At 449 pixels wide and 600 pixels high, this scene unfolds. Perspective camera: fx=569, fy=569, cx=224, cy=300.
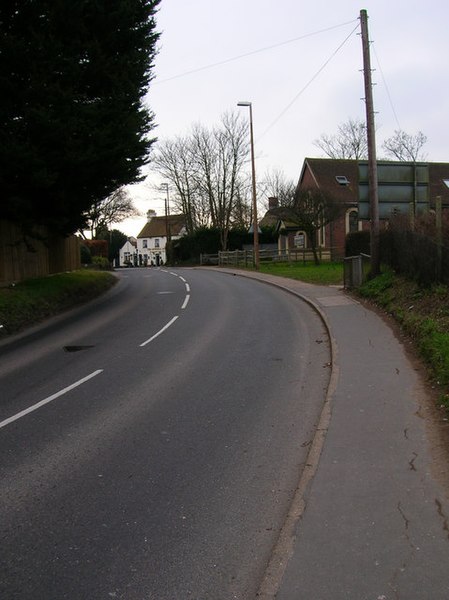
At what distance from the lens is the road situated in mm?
3641

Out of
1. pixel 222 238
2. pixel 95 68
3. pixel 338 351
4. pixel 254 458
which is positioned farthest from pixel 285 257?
pixel 254 458

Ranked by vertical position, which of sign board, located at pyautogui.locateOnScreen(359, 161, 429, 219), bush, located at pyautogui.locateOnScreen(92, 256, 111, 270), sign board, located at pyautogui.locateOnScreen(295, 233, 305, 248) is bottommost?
bush, located at pyautogui.locateOnScreen(92, 256, 111, 270)

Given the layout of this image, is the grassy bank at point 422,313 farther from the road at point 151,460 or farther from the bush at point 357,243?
the bush at point 357,243

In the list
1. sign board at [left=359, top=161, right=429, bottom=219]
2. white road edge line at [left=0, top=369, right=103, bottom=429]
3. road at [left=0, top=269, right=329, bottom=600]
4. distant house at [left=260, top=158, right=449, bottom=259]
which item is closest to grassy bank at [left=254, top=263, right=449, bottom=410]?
road at [left=0, top=269, right=329, bottom=600]

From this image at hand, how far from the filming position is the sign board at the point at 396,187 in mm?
19047

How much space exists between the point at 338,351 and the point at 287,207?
26083 millimetres

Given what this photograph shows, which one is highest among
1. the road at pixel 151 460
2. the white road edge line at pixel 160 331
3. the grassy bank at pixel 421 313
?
the grassy bank at pixel 421 313

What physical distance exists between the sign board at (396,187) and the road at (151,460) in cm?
847

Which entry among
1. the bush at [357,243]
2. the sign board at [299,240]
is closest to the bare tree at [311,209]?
the bush at [357,243]

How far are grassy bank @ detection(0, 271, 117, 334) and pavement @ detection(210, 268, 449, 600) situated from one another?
402 inches

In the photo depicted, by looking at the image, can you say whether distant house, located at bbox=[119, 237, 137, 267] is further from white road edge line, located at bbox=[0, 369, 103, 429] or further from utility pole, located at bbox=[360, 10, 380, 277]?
white road edge line, located at bbox=[0, 369, 103, 429]

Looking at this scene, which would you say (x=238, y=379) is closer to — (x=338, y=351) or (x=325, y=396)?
(x=325, y=396)

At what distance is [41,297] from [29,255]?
13.8ft

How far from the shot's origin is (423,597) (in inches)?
123
